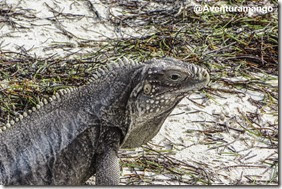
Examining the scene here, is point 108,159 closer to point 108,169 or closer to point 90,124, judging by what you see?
point 108,169

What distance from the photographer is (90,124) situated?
548cm

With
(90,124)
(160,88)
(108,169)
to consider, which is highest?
(160,88)

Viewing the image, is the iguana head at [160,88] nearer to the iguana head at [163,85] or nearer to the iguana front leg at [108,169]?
the iguana head at [163,85]

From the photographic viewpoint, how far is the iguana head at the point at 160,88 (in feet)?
17.9

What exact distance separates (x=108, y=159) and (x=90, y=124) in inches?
11.0

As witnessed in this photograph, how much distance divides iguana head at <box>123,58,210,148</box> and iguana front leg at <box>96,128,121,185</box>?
0.12 meters

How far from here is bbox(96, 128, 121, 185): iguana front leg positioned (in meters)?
5.38

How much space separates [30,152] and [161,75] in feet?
3.50

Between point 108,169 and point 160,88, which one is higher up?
point 160,88

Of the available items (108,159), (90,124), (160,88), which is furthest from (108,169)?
(160,88)

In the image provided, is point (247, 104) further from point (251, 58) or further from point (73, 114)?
point (73, 114)

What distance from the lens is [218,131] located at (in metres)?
6.70

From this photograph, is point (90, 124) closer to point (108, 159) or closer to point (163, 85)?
A: point (108, 159)

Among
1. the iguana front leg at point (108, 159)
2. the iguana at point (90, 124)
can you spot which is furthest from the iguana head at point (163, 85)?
the iguana front leg at point (108, 159)
